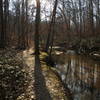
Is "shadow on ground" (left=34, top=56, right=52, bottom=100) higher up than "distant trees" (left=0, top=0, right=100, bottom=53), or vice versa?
"distant trees" (left=0, top=0, right=100, bottom=53)

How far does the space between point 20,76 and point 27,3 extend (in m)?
20.0

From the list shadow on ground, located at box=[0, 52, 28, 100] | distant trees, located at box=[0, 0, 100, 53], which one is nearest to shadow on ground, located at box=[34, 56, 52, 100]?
shadow on ground, located at box=[0, 52, 28, 100]

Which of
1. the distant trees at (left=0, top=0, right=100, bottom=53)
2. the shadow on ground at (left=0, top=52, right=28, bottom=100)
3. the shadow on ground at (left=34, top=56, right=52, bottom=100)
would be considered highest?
the distant trees at (left=0, top=0, right=100, bottom=53)

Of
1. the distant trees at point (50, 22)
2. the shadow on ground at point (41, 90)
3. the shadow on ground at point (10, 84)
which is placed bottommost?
the shadow on ground at point (41, 90)

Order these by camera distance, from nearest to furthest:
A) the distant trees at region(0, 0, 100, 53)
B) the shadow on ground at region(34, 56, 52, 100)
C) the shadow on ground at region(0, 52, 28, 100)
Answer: the shadow on ground at region(0, 52, 28, 100) → the shadow on ground at region(34, 56, 52, 100) → the distant trees at region(0, 0, 100, 53)

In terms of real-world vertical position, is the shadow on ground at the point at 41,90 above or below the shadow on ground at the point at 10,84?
below

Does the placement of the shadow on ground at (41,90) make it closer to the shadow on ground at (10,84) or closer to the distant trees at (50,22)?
the shadow on ground at (10,84)

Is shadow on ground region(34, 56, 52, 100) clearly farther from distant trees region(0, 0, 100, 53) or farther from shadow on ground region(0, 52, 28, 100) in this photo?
distant trees region(0, 0, 100, 53)

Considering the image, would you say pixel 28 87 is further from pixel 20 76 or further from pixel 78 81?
pixel 78 81


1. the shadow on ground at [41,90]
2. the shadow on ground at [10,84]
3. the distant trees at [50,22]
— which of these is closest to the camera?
the shadow on ground at [10,84]

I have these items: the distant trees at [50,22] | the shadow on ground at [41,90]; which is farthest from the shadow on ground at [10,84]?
the distant trees at [50,22]

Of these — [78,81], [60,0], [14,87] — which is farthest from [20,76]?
[60,0]

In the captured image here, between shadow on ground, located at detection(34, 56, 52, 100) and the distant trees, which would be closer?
shadow on ground, located at detection(34, 56, 52, 100)

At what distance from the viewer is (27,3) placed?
26297mm
